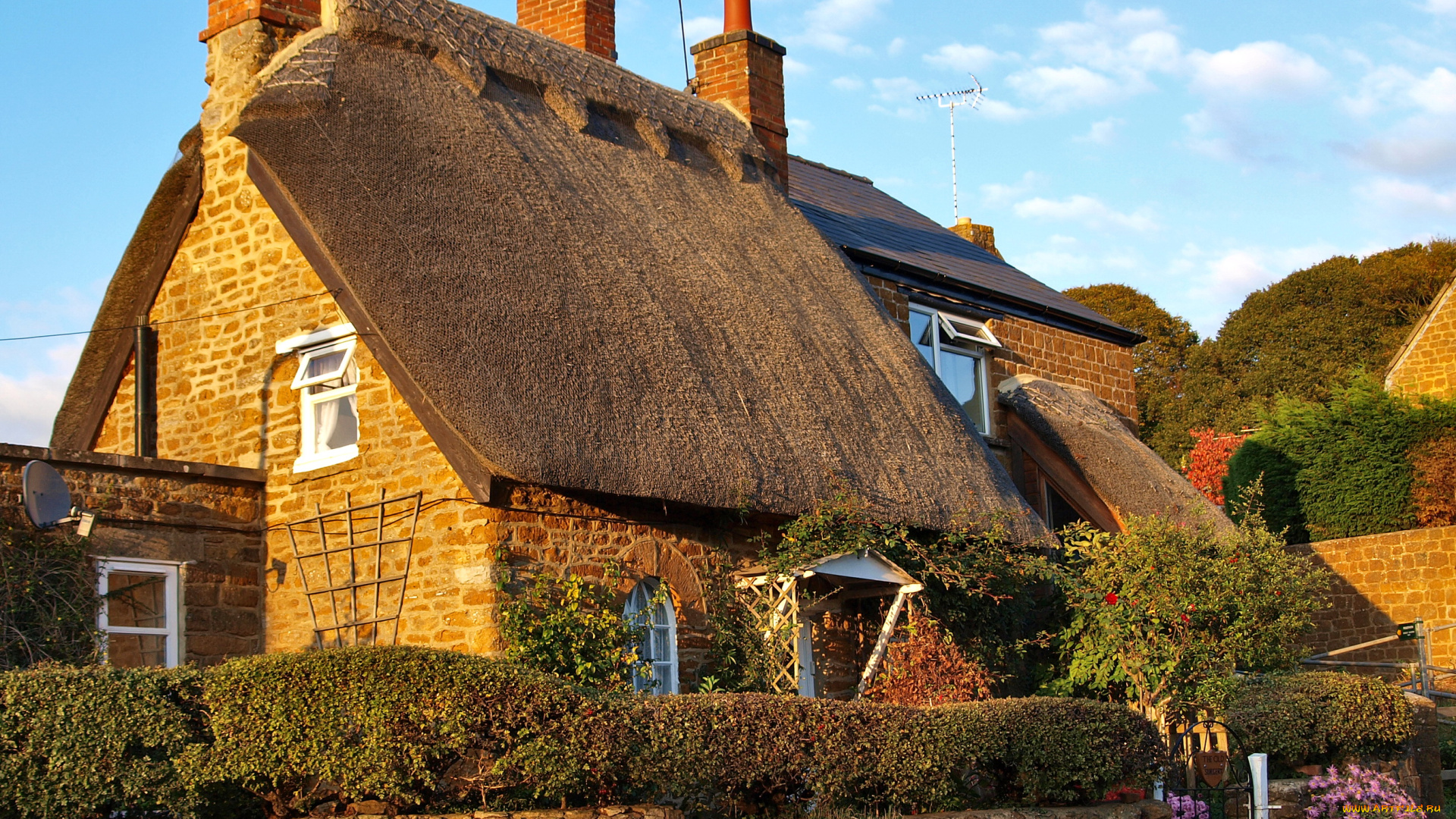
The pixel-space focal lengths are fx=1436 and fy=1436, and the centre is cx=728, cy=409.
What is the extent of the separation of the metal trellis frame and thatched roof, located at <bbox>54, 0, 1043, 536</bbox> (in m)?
0.89

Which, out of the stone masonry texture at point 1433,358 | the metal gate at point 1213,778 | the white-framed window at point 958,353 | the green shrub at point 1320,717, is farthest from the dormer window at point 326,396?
the stone masonry texture at point 1433,358

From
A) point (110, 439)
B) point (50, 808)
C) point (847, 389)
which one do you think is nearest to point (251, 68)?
point (110, 439)

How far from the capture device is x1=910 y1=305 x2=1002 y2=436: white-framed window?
A: 16.7 metres

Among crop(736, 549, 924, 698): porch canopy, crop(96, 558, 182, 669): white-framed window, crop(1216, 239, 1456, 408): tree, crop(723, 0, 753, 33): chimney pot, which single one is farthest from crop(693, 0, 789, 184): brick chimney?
crop(1216, 239, 1456, 408): tree

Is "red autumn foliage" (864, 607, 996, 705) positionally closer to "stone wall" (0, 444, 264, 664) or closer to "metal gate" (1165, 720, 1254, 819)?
"metal gate" (1165, 720, 1254, 819)

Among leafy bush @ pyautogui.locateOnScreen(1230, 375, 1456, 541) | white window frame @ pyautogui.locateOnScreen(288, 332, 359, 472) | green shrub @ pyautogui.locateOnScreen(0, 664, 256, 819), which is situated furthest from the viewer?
leafy bush @ pyautogui.locateOnScreen(1230, 375, 1456, 541)

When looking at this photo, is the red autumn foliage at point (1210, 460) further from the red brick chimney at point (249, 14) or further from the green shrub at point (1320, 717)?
the red brick chimney at point (249, 14)

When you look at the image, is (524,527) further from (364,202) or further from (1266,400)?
(1266,400)

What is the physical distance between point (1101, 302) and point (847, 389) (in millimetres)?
30959

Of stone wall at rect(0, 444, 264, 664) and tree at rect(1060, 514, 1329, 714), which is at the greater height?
stone wall at rect(0, 444, 264, 664)

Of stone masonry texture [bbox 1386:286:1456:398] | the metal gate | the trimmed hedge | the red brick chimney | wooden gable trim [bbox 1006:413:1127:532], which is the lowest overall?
the metal gate

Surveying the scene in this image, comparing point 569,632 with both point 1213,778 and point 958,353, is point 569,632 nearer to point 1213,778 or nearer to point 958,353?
point 1213,778

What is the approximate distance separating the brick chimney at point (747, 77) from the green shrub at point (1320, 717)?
25.8 feet

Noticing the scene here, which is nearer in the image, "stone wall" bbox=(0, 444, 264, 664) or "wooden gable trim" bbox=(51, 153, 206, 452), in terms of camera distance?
"stone wall" bbox=(0, 444, 264, 664)
